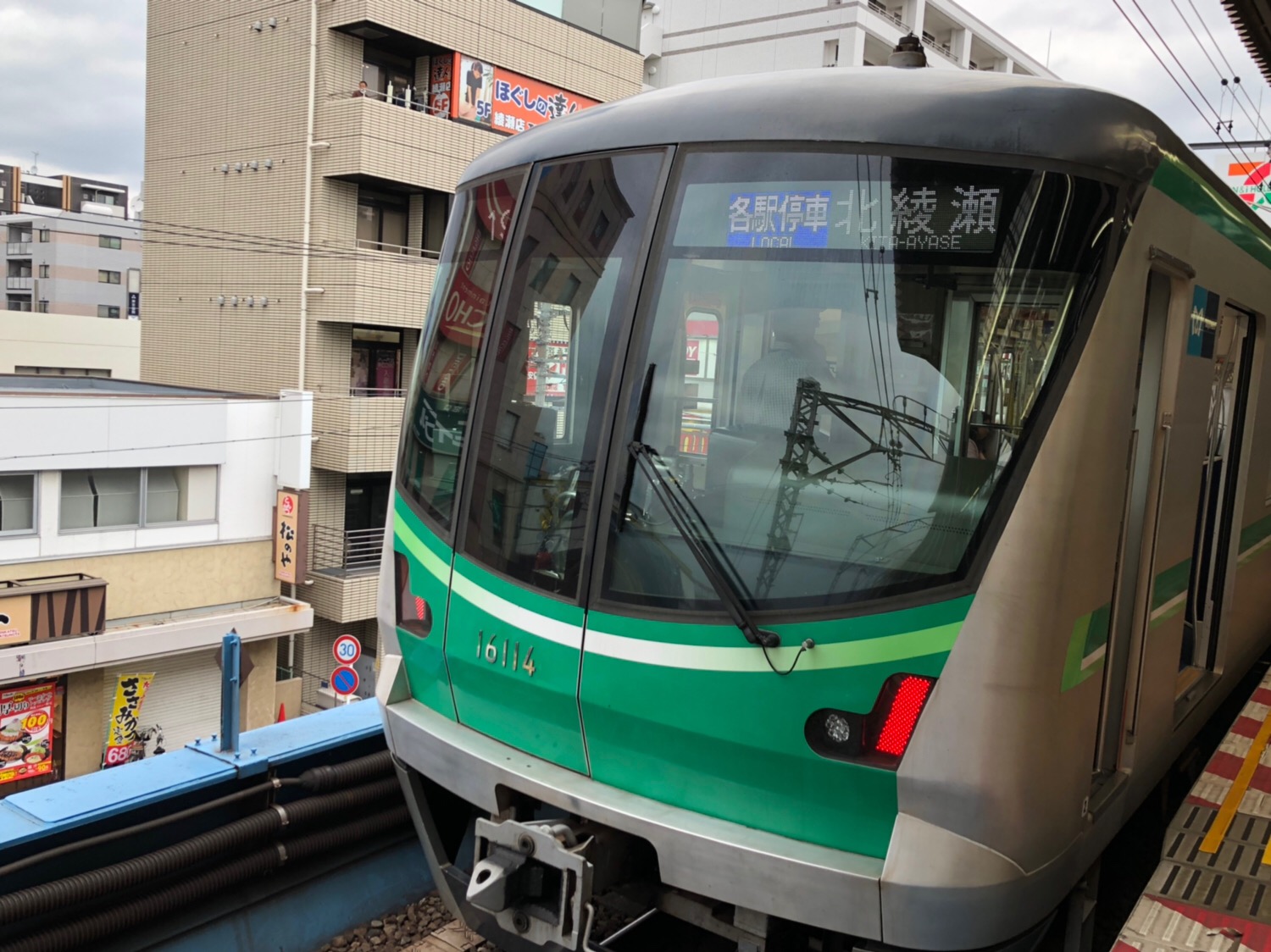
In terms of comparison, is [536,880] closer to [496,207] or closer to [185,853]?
[185,853]

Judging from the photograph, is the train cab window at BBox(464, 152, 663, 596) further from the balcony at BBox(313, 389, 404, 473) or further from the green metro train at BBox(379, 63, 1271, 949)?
the balcony at BBox(313, 389, 404, 473)

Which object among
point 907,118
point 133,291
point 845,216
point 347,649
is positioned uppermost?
point 133,291

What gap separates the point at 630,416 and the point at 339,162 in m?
17.9

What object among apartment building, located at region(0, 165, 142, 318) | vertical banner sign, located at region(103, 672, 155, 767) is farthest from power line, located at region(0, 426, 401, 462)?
apartment building, located at region(0, 165, 142, 318)

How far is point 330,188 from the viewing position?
786 inches

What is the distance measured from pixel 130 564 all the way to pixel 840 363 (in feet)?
52.0

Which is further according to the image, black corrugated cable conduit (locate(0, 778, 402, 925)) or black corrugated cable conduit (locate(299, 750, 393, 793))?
black corrugated cable conduit (locate(299, 750, 393, 793))

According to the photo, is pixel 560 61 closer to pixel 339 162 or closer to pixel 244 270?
pixel 339 162

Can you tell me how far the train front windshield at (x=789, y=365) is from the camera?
9.58ft

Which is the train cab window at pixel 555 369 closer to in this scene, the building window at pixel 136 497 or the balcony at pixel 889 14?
the building window at pixel 136 497

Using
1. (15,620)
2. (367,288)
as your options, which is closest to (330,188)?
(367,288)

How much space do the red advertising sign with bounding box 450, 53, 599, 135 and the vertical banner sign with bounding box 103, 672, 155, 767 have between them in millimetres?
10873

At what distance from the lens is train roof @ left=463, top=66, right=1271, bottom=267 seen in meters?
2.93

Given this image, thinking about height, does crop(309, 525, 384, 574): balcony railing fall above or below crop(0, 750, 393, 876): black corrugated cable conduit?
below
